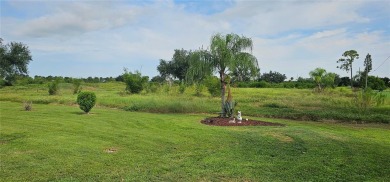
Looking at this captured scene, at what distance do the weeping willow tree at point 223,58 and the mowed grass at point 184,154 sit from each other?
423 centimetres

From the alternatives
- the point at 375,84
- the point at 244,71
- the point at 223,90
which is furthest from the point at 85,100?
the point at 375,84

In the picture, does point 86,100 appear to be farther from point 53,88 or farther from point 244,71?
point 53,88

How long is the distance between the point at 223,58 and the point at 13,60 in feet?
97.8

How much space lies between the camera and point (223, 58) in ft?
52.9

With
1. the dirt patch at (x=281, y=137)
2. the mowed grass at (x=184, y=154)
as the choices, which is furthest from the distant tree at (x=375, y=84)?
the dirt patch at (x=281, y=137)

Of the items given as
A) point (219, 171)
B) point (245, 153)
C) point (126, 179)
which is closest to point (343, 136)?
point (245, 153)

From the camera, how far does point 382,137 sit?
461 inches

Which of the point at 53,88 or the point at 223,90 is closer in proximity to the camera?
the point at 223,90

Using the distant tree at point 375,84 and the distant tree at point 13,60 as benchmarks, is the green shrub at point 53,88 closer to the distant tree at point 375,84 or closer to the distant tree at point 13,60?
the distant tree at point 13,60

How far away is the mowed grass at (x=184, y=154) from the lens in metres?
6.55

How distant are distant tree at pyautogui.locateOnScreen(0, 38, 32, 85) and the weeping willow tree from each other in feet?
87.6

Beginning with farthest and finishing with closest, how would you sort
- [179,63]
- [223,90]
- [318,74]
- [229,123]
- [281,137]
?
[179,63], [318,74], [223,90], [229,123], [281,137]

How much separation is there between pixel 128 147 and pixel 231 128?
17.7ft

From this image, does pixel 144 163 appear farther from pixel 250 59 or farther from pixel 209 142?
pixel 250 59
